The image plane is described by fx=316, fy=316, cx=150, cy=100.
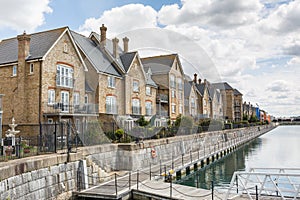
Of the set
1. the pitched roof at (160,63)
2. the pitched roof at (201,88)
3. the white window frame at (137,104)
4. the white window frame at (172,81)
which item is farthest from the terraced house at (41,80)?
the pitched roof at (201,88)

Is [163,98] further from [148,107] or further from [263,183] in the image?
[263,183]

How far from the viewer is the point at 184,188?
1662 cm

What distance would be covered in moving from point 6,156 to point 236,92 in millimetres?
115747

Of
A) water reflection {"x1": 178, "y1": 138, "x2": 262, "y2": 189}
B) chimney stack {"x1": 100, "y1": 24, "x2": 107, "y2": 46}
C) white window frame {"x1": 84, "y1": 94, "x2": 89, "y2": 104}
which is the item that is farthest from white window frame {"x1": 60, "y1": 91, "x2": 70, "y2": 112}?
water reflection {"x1": 178, "y1": 138, "x2": 262, "y2": 189}

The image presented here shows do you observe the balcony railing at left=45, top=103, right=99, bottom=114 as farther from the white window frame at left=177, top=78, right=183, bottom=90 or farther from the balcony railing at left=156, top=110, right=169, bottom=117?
the white window frame at left=177, top=78, right=183, bottom=90

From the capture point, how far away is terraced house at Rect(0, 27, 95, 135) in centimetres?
2798

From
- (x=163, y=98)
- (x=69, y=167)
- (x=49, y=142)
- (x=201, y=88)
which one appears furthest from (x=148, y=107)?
(x=201, y=88)

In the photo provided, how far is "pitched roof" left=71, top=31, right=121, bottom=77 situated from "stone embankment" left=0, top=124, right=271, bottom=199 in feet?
39.9

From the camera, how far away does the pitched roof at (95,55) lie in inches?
1399

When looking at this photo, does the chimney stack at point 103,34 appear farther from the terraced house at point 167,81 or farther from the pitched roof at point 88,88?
the terraced house at point 167,81

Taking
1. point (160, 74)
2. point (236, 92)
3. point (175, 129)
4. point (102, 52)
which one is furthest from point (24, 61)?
point (236, 92)

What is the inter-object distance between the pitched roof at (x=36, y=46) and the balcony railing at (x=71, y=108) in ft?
15.2

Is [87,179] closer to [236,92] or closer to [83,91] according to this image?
[83,91]

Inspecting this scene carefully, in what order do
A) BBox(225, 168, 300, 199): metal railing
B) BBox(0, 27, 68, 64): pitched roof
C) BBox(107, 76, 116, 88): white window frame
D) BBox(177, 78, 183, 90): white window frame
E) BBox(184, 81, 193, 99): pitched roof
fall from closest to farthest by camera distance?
BBox(225, 168, 300, 199): metal railing, BBox(0, 27, 68, 64): pitched roof, BBox(107, 76, 116, 88): white window frame, BBox(177, 78, 183, 90): white window frame, BBox(184, 81, 193, 99): pitched roof
